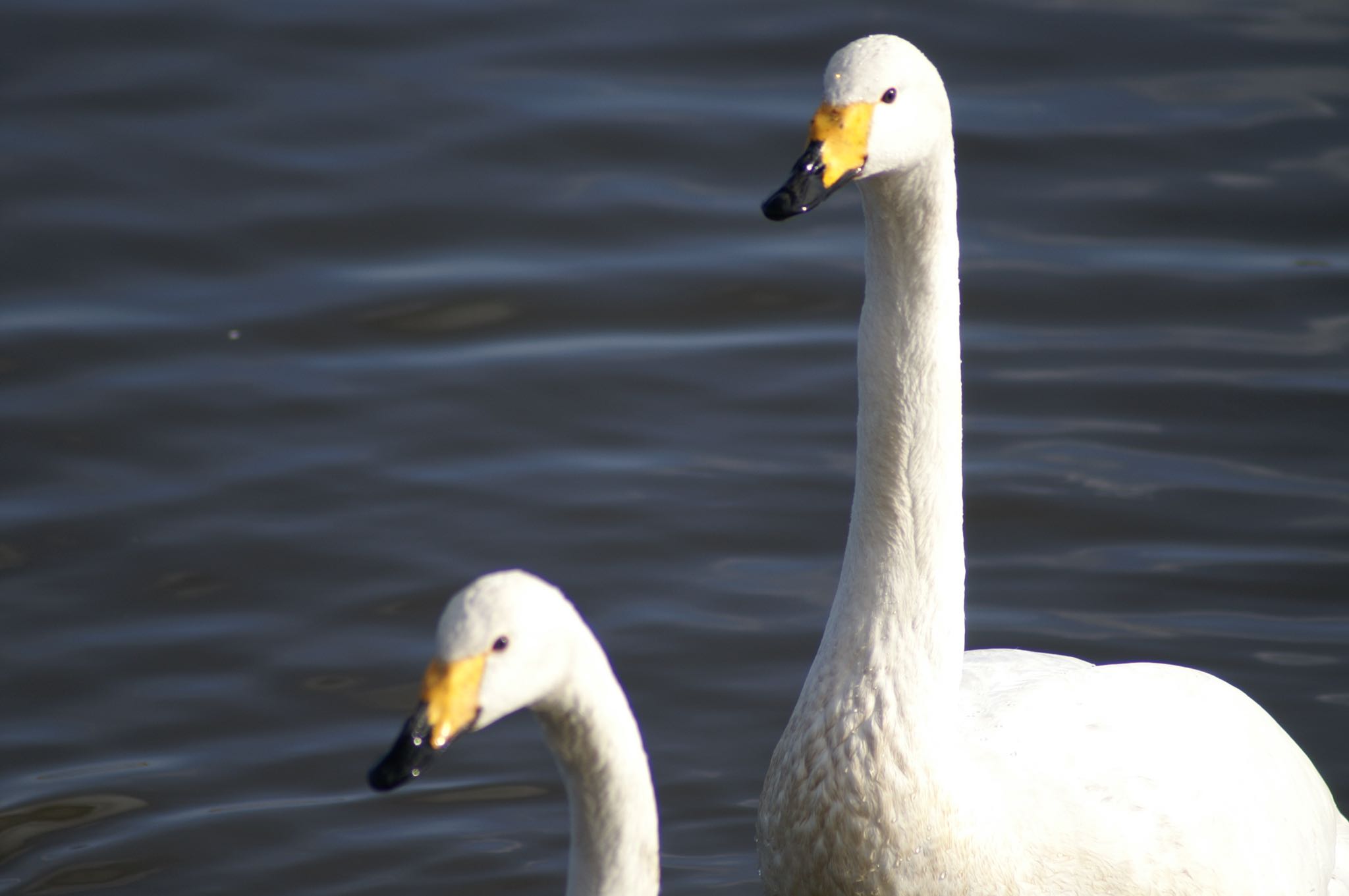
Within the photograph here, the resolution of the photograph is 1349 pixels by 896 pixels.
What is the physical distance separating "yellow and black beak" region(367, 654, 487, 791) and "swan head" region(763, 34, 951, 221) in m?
1.26

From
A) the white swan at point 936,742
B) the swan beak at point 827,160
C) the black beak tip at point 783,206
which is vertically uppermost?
the swan beak at point 827,160

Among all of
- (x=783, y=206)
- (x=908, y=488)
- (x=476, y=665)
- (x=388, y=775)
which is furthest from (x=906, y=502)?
(x=388, y=775)

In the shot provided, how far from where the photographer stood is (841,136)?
4.09m

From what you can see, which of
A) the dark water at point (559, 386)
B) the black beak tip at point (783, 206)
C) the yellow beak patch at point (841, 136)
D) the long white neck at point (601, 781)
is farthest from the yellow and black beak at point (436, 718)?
the dark water at point (559, 386)

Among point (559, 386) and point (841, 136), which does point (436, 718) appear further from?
point (559, 386)

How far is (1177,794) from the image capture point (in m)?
4.80

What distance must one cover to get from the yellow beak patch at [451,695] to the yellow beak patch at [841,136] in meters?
1.39

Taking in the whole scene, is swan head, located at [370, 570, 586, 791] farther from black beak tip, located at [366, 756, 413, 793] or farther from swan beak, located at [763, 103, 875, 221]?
swan beak, located at [763, 103, 875, 221]

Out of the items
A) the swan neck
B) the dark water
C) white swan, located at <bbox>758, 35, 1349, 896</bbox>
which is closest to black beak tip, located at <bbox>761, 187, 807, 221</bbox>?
white swan, located at <bbox>758, 35, 1349, 896</bbox>

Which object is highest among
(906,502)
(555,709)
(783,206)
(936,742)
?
(783,206)

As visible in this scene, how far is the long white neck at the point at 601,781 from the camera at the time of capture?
3.61 meters

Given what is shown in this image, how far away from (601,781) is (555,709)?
204 mm

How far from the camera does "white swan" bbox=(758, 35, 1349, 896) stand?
15.2 feet

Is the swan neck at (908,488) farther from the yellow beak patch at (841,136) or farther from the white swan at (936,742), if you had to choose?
the yellow beak patch at (841,136)
